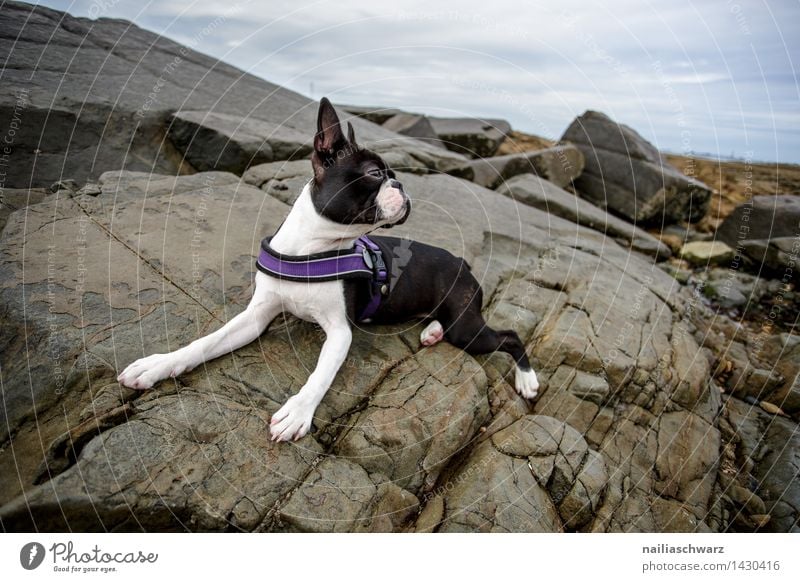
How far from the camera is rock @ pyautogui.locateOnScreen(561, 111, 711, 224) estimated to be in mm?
14391

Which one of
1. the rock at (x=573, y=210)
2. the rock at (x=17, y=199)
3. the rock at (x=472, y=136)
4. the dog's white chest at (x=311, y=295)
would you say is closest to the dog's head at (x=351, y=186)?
the dog's white chest at (x=311, y=295)

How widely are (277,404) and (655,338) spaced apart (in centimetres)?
516

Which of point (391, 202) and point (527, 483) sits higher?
point (391, 202)

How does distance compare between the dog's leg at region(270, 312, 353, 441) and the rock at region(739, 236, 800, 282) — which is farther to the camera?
the rock at region(739, 236, 800, 282)

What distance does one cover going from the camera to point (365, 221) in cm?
426

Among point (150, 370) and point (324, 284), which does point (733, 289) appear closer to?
point (324, 284)

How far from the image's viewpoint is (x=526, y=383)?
551cm

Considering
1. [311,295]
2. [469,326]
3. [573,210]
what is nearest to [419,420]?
[469,326]

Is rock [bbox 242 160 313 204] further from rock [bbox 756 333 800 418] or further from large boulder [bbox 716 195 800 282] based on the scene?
large boulder [bbox 716 195 800 282]

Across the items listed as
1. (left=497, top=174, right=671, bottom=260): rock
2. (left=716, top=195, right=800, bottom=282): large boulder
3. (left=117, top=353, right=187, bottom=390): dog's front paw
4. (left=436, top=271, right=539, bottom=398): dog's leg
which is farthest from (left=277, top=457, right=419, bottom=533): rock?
(left=716, top=195, right=800, bottom=282): large boulder

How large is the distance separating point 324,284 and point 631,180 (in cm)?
1334

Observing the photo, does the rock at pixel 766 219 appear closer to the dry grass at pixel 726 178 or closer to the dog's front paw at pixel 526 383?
the dry grass at pixel 726 178

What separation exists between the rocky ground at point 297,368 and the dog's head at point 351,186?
4.31 ft
